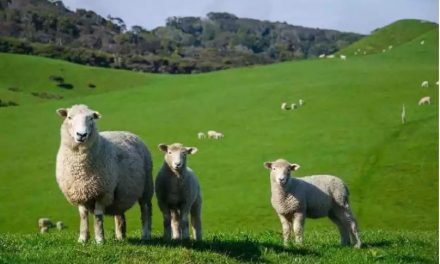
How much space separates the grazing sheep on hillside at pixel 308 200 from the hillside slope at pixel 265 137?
20.5m

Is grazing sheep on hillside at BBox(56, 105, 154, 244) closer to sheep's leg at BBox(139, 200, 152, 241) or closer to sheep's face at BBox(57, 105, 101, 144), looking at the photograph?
sheep's face at BBox(57, 105, 101, 144)

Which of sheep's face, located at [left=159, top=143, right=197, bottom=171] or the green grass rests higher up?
sheep's face, located at [left=159, top=143, right=197, bottom=171]

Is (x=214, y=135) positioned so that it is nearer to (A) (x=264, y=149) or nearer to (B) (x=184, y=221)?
(A) (x=264, y=149)

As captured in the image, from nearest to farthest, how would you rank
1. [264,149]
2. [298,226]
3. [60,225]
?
[298,226] < [60,225] < [264,149]

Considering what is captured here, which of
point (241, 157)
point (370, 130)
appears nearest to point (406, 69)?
point (370, 130)

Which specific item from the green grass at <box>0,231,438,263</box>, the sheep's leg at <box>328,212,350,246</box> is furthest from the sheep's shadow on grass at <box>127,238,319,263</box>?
the sheep's leg at <box>328,212,350,246</box>

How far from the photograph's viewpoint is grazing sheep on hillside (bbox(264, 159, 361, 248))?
1491 cm

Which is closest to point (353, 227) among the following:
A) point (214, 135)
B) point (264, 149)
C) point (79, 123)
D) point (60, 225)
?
point (79, 123)

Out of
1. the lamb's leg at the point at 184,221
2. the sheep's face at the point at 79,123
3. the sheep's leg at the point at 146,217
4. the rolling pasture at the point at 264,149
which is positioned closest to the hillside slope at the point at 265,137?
the rolling pasture at the point at 264,149

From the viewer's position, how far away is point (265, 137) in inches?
2210

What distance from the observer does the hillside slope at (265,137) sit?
41.9 meters

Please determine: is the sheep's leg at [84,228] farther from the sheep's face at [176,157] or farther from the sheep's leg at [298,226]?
the sheep's leg at [298,226]

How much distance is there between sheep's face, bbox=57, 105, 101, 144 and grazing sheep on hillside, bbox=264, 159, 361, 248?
523 centimetres

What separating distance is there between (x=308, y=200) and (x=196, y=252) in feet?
17.3
